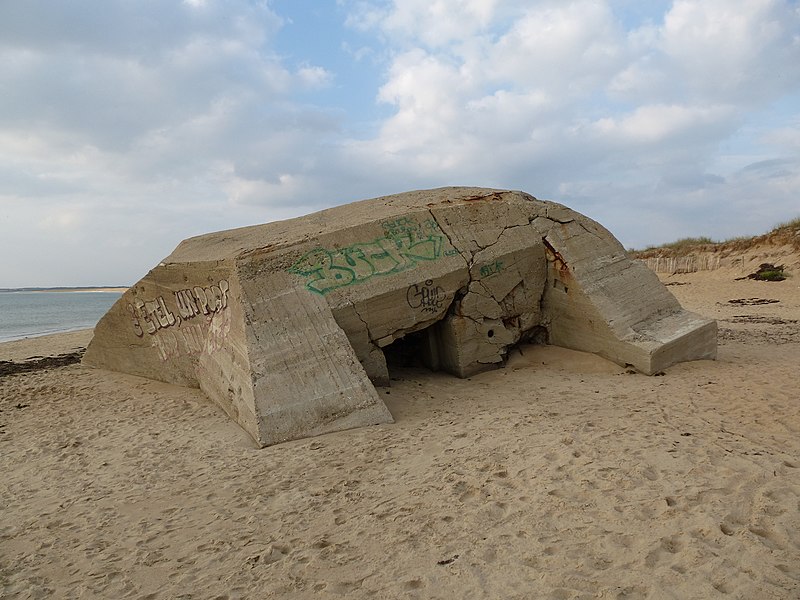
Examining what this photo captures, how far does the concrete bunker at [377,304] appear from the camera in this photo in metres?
4.98

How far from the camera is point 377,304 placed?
5.80m

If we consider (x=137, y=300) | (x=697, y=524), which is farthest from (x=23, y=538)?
(x=137, y=300)

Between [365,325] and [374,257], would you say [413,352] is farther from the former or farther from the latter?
[374,257]

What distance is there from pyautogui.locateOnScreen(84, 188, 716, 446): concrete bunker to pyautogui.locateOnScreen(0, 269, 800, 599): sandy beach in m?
0.55

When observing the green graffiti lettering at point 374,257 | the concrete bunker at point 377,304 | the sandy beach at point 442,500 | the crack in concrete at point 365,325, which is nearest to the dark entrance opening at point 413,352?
the concrete bunker at point 377,304

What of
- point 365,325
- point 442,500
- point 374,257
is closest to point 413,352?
point 365,325

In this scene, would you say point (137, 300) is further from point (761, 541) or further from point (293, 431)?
point (761, 541)

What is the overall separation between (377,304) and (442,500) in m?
2.89

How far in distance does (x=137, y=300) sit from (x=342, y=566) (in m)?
5.75

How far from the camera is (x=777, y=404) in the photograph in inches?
173

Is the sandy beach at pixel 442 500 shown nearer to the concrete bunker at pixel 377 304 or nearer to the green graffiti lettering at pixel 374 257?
the concrete bunker at pixel 377 304

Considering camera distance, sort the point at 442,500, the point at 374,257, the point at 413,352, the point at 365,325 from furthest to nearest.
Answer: the point at 413,352 → the point at 374,257 → the point at 365,325 → the point at 442,500

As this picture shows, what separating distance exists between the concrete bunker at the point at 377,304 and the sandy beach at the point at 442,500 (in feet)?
1.80

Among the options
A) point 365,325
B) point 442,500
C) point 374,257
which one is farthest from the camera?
point 374,257
